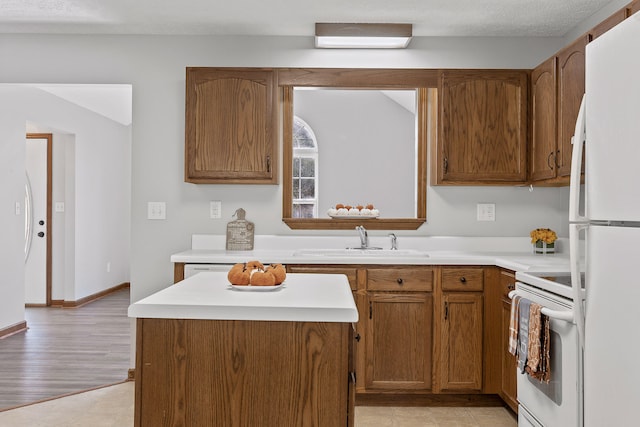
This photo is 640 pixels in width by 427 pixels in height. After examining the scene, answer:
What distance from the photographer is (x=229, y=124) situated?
3.52 meters

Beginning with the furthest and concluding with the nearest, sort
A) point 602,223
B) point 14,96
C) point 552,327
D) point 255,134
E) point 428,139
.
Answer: point 14,96 < point 428,139 < point 255,134 < point 552,327 < point 602,223

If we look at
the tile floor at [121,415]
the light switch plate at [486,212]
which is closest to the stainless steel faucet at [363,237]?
the light switch plate at [486,212]

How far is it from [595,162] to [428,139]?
7.05ft

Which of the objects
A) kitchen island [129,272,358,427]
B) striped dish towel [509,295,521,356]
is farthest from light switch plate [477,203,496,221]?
kitchen island [129,272,358,427]

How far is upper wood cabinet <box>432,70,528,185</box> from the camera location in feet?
11.6

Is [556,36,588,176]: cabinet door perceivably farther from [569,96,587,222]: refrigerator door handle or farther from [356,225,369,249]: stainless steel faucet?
[356,225,369,249]: stainless steel faucet

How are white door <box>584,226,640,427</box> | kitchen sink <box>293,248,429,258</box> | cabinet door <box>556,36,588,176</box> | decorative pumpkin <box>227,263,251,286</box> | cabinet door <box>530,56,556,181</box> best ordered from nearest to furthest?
white door <box>584,226,640,427</box> → decorative pumpkin <box>227,263,251,286</box> → cabinet door <box>556,36,588,176</box> → cabinet door <box>530,56,556,181</box> → kitchen sink <box>293,248,429,258</box>

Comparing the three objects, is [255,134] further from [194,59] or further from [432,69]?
[432,69]

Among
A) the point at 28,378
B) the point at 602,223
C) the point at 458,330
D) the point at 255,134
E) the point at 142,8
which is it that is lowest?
the point at 28,378

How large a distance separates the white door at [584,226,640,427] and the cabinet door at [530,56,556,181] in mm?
1645

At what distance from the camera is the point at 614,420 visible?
153cm

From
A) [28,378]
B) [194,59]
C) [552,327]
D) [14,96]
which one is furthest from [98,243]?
[552,327]

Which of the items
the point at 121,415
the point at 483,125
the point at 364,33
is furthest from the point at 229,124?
the point at 121,415

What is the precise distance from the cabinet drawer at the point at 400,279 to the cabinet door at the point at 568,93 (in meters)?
0.97
